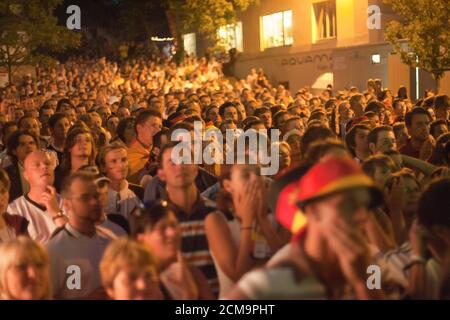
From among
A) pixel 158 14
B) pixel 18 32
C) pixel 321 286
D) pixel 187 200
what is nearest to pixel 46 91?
pixel 18 32

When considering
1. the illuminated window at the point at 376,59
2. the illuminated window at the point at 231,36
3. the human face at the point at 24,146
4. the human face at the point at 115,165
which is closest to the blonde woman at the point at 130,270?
the human face at the point at 115,165

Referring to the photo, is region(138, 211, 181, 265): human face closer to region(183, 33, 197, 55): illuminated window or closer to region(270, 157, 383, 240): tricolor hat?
region(270, 157, 383, 240): tricolor hat

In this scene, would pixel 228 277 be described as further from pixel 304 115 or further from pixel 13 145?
pixel 304 115

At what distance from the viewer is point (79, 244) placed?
204 inches

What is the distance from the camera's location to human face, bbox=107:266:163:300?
4.12m

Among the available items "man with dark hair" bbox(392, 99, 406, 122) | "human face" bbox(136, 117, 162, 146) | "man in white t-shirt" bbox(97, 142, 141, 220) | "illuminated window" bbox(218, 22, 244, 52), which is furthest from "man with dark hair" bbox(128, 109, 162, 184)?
"illuminated window" bbox(218, 22, 244, 52)

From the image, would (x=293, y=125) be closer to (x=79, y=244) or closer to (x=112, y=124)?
(x=112, y=124)

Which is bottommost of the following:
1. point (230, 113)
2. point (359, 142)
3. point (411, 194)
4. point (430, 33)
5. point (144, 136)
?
point (411, 194)

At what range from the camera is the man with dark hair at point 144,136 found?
8.69 m

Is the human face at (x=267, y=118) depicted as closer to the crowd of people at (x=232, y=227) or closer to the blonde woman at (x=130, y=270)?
the crowd of people at (x=232, y=227)

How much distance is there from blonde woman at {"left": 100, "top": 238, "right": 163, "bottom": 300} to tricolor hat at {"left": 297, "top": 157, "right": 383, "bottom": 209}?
3.03 feet

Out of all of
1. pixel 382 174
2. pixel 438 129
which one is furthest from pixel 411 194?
pixel 438 129

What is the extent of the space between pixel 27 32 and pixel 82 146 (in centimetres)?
1588

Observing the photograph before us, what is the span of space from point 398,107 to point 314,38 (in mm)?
17698
